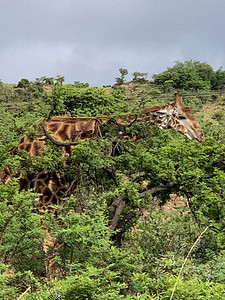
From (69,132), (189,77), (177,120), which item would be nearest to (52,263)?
(69,132)

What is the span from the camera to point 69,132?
7.73 metres

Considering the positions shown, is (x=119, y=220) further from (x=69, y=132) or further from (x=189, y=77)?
(x=189, y=77)

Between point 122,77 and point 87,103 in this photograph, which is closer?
point 87,103

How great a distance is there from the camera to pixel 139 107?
7.86 meters

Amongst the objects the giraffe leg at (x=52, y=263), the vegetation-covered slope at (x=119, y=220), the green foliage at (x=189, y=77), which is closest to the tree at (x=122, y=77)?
the green foliage at (x=189, y=77)

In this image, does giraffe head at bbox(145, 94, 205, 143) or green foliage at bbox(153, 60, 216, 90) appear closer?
giraffe head at bbox(145, 94, 205, 143)

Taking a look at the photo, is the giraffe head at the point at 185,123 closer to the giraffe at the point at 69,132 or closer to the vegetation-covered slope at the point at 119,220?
the giraffe at the point at 69,132

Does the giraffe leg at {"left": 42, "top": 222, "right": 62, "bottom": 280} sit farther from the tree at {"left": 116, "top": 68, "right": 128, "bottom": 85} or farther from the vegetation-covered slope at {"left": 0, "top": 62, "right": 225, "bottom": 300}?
the tree at {"left": 116, "top": 68, "right": 128, "bottom": 85}

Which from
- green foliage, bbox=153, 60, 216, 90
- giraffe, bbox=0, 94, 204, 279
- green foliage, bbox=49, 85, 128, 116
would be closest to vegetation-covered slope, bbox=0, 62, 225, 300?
green foliage, bbox=49, 85, 128, 116

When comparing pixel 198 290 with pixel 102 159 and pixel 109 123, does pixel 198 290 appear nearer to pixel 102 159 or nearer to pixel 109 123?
pixel 102 159

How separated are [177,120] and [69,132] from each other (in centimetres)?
193

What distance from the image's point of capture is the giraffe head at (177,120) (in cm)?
768

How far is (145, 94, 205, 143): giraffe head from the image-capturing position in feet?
25.2

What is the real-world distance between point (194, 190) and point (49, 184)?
2401 mm
